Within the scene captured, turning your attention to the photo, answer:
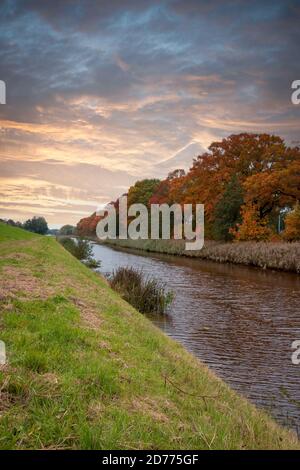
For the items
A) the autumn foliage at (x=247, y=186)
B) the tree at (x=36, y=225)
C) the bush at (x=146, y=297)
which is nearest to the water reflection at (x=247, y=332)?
the bush at (x=146, y=297)

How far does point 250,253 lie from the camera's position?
3409cm

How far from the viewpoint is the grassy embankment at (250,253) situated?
2916cm

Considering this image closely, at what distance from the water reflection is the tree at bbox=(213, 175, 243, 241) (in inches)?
784

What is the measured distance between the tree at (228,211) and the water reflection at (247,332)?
19919mm

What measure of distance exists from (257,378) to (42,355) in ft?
16.0

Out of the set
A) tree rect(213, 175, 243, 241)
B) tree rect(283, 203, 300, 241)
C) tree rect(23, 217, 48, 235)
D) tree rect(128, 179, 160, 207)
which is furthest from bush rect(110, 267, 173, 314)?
tree rect(23, 217, 48, 235)

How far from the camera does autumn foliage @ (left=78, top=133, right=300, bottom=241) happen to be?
A: 1438 inches

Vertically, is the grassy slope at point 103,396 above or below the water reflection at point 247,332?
above

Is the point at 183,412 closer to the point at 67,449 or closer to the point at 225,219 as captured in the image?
the point at 67,449

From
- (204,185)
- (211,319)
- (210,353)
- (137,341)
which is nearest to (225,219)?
(204,185)

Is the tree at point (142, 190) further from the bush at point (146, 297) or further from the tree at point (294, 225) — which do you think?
the bush at point (146, 297)

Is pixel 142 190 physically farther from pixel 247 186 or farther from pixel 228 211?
pixel 247 186

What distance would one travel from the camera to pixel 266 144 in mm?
43812

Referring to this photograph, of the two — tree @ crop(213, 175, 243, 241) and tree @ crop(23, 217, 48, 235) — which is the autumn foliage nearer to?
tree @ crop(213, 175, 243, 241)
